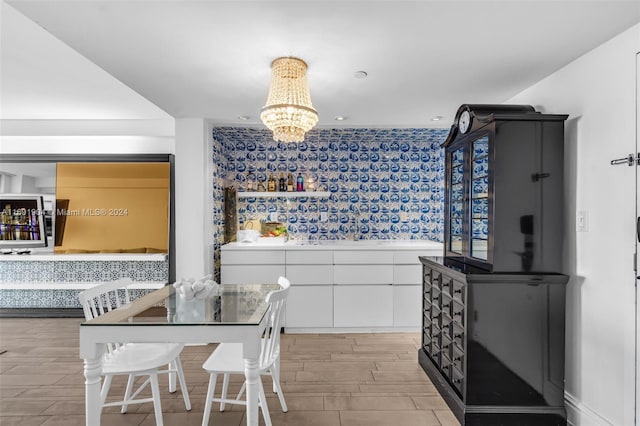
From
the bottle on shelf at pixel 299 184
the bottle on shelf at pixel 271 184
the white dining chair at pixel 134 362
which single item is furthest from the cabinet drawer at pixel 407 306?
the white dining chair at pixel 134 362

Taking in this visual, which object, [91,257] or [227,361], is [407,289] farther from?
[91,257]

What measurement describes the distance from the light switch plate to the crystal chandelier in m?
1.83

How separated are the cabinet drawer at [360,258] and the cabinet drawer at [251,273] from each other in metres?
0.65

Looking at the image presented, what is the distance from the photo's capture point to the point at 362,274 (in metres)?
4.10

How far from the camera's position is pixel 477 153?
261 centimetres

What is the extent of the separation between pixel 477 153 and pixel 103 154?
4.46 m

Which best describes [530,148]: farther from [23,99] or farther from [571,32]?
[23,99]

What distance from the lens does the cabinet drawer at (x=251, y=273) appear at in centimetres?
405

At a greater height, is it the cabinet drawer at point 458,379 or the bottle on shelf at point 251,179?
the bottle on shelf at point 251,179

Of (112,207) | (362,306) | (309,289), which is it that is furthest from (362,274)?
(112,207)

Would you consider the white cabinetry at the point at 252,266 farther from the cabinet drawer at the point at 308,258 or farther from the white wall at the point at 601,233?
the white wall at the point at 601,233

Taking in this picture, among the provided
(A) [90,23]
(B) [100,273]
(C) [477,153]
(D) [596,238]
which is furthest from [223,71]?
(B) [100,273]

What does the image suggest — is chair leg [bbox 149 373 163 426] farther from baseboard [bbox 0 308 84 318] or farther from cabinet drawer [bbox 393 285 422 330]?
baseboard [bbox 0 308 84 318]

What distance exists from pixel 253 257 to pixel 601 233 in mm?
3133
